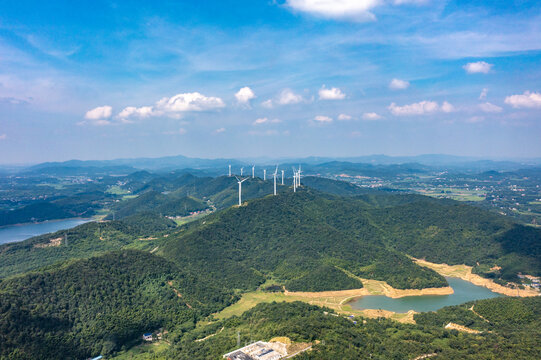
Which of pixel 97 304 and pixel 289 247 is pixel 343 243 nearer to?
pixel 289 247

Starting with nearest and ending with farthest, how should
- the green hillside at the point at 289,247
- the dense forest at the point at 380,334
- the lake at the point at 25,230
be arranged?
the dense forest at the point at 380,334 → the green hillside at the point at 289,247 → the lake at the point at 25,230

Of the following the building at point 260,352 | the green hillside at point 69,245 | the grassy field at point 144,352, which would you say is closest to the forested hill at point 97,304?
the grassy field at point 144,352

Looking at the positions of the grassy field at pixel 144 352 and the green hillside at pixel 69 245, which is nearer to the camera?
the grassy field at pixel 144 352

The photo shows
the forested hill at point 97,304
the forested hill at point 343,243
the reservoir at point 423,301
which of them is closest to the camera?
the forested hill at point 97,304

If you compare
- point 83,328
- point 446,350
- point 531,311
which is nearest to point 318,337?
point 446,350

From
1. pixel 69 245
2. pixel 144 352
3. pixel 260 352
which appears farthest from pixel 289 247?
pixel 260 352

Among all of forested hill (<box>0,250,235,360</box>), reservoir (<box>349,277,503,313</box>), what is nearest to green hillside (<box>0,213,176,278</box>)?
forested hill (<box>0,250,235,360</box>)

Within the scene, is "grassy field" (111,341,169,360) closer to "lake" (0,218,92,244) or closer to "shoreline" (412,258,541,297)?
"shoreline" (412,258,541,297)

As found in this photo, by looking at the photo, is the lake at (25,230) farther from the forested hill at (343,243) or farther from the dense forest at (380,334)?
the dense forest at (380,334)
